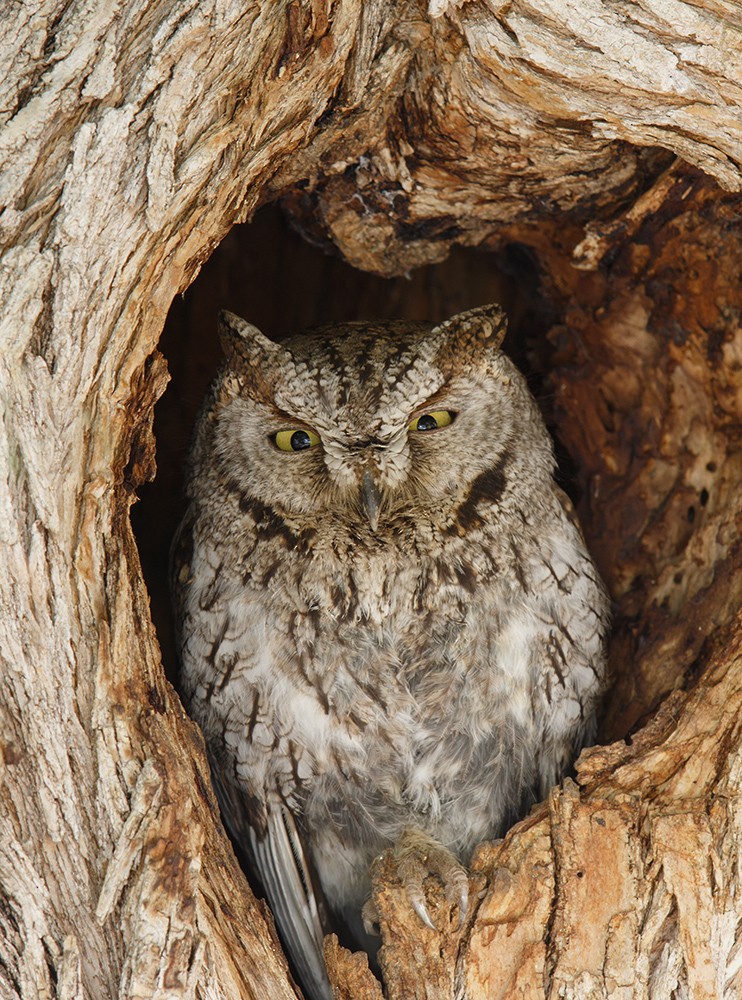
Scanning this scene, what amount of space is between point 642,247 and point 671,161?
30cm

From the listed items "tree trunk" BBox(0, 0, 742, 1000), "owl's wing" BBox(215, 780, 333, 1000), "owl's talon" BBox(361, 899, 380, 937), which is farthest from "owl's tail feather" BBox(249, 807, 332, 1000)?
"tree trunk" BBox(0, 0, 742, 1000)

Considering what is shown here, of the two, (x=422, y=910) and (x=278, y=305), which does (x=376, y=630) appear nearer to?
(x=422, y=910)

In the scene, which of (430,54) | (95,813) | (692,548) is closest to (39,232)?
(430,54)

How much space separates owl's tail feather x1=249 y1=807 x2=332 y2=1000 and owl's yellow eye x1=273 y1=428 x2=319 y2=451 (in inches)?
31.2

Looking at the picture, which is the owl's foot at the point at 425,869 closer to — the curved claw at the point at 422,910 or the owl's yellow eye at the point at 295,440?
the curved claw at the point at 422,910

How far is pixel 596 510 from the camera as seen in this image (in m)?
2.86

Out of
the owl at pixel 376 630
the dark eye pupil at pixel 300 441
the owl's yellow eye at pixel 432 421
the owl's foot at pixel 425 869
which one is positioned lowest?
the owl's foot at pixel 425 869

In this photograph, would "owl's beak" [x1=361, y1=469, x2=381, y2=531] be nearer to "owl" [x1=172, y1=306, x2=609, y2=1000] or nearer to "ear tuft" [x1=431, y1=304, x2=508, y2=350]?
"owl" [x1=172, y1=306, x2=609, y2=1000]

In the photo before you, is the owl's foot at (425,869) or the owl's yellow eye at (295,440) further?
the owl's yellow eye at (295,440)

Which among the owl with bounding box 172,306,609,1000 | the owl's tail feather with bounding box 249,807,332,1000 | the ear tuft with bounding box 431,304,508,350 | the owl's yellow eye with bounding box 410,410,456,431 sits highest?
the ear tuft with bounding box 431,304,508,350

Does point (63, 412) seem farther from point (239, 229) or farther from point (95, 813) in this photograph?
point (239, 229)

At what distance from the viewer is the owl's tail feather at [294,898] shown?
7.70 feet

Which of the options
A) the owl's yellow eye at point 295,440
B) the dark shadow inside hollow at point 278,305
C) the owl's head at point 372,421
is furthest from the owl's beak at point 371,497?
the dark shadow inside hollow at point 278,305

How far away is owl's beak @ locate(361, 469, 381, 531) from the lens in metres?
2.06
